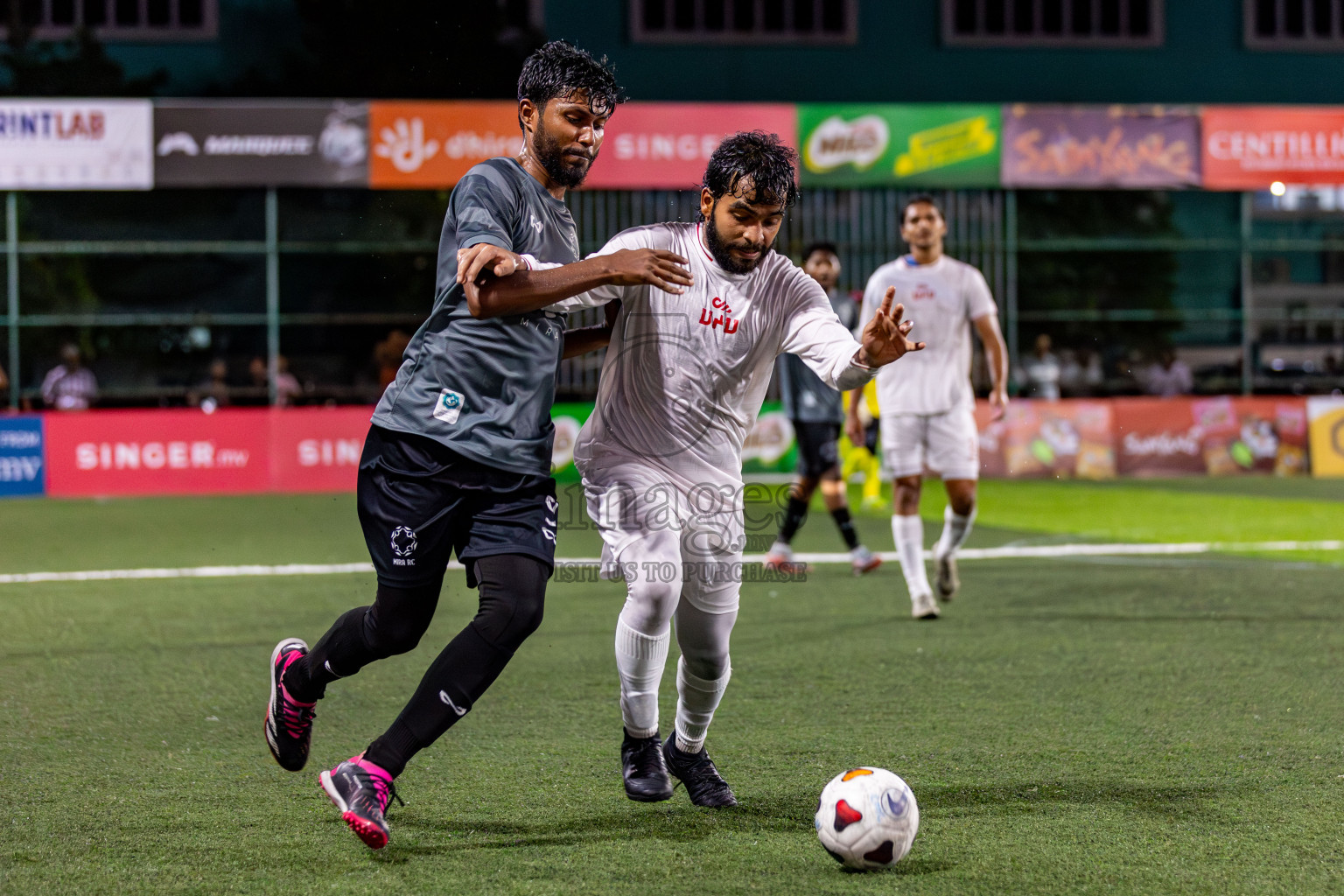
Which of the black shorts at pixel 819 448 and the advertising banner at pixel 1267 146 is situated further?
the advertising banner at pixel 1267 146

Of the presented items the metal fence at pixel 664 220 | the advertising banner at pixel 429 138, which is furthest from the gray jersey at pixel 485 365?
the advertising banner at pixel 429 138

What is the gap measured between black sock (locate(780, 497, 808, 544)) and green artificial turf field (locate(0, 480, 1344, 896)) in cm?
34

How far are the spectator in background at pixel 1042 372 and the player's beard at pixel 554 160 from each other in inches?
649

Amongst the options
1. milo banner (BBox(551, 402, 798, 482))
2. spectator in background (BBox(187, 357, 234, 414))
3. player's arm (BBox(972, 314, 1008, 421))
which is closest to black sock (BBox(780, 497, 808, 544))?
player's arm (BBox(972, 314, 1008, 421))

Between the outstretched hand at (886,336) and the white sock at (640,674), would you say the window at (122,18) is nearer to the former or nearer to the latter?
the white sock at (640,674)

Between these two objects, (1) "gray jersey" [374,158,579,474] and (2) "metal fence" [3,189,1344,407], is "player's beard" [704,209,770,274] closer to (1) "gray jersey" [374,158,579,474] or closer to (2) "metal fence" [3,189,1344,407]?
(1) "gray jersey" [374,158,579,474]

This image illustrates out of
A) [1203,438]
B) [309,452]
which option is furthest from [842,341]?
[1203,438]

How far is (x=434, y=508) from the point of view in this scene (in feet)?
12.2

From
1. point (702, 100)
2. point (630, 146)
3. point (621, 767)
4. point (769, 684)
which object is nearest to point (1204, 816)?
point (621, 767)

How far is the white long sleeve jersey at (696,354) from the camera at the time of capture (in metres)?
4.12

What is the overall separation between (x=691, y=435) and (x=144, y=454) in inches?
541

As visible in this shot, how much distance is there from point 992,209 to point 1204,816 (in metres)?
16.5

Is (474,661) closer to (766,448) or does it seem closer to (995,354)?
(995,354)

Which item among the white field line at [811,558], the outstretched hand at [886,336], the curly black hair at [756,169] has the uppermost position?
the curly black hair at [756,169]
